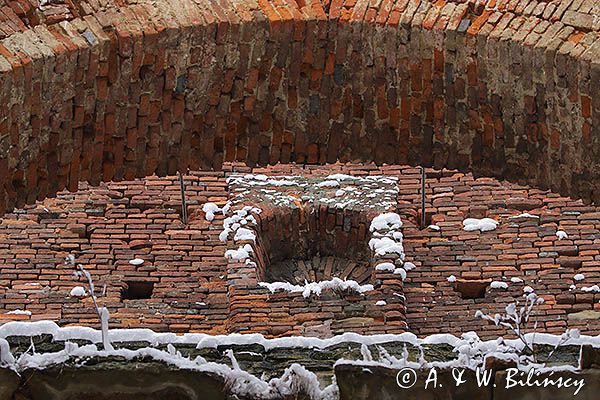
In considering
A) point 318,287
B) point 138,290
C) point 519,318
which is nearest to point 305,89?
point 519,318

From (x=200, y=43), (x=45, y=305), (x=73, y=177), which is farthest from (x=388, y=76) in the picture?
(x=45, y=305)

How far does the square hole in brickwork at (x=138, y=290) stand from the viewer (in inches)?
612

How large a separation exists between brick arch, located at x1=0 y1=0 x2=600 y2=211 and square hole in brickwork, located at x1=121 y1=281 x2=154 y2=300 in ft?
12.3

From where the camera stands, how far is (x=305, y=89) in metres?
11.9

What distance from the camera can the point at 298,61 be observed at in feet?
38.6

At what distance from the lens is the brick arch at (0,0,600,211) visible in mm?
11352

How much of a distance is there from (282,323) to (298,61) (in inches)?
139

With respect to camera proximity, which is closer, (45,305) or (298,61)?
(298,61)

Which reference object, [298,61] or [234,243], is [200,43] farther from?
[234,243]

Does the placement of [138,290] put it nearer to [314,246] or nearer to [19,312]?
[19,312]

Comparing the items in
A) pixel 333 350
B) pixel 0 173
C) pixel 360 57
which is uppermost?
pixel 360 57

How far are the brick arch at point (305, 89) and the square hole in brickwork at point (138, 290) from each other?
374cm

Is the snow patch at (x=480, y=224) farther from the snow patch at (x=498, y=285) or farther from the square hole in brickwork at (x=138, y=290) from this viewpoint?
the square hole in brickwork at (x=138, y=290)

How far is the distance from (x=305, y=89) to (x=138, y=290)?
4083 mm
